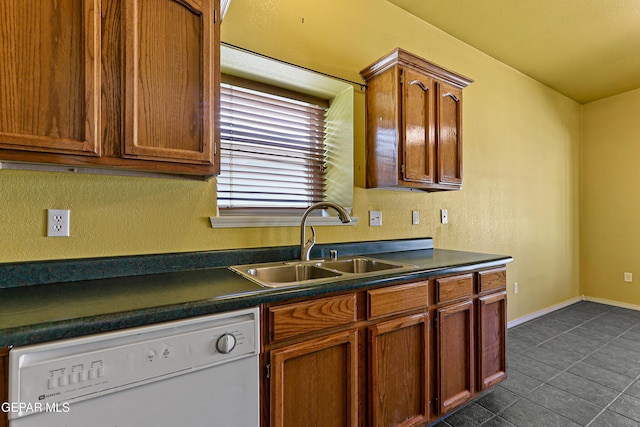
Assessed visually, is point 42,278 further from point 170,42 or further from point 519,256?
point 519,256

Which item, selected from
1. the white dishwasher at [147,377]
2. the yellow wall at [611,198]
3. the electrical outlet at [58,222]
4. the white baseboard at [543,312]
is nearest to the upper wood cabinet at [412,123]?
the white dishwasher at [147,377]

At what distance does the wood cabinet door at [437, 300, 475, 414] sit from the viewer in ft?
5.54

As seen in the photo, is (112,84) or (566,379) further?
(566,379)

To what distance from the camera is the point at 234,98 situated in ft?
6.39

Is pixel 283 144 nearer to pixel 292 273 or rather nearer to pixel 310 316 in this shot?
pixel 292 273

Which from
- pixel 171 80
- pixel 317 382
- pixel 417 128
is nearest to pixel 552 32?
pixel 417 128

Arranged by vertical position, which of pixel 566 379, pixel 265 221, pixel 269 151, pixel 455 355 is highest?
pixel 269 151

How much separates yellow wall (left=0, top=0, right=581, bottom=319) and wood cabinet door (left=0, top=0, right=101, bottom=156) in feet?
1.17

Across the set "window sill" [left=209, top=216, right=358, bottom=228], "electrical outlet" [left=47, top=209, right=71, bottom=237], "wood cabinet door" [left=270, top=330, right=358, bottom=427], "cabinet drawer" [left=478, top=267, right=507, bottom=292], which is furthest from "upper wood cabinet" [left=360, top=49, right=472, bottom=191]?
"electrical outlet" [left=47, top=209, right=71, bottom=237]

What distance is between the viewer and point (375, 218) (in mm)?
2279

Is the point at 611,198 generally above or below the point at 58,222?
above

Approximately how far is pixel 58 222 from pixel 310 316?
3.73ft

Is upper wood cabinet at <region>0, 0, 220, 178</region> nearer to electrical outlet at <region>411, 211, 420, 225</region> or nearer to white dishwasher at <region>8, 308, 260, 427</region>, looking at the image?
white dishwasher at <region>8, 308, 260, 427</region>

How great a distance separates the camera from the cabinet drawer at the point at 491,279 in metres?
1.88
